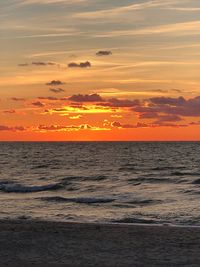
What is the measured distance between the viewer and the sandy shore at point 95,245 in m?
11.7

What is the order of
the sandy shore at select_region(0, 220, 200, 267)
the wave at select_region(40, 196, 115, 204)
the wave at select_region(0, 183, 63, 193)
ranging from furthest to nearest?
the wave at select_region(0, 183, 63, 193) < the wave at select_region(40, 196, 115, 204) < the sandy shore at select_region(0, 220, 200, 267)

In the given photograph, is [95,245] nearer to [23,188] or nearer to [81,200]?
[81,200]

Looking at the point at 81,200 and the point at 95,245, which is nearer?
the point at 95,245

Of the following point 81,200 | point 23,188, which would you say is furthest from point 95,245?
point 23,188

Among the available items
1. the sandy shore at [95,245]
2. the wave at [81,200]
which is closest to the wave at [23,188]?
the wave at [81,200]

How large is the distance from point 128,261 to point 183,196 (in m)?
22.2

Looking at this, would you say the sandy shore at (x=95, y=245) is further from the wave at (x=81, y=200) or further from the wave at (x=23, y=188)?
the wave at (x=23, y=188)

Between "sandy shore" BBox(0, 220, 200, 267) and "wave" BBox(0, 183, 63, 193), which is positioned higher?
"sandy shore" BBox(0, 220, 200, 267)

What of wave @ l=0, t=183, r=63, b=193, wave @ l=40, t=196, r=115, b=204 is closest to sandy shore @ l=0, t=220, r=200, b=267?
wave @ l=40, t=196, r=115, b=204

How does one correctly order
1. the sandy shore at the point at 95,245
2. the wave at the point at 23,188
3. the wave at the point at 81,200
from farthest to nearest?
the wave at the point at 23,188, the wave at the point at 81,200, the sandy shore at the point at 95,245

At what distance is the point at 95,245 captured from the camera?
1341 centimetres

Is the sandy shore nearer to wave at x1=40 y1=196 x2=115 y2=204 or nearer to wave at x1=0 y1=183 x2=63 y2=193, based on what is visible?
wave at x1=40 y1=196 x2=115 y2=204

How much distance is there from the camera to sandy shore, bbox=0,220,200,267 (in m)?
11.7

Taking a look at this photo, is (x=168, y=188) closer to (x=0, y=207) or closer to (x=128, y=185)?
(x=128, y=185)
